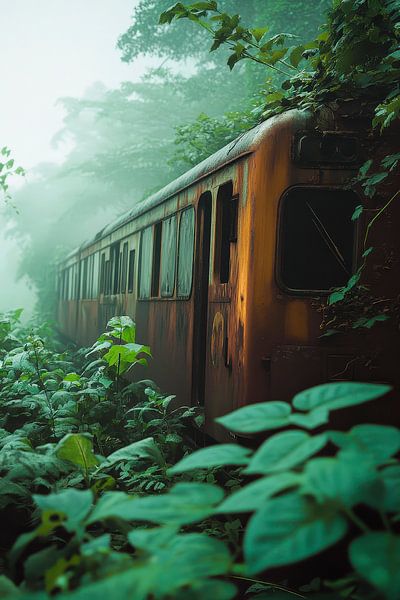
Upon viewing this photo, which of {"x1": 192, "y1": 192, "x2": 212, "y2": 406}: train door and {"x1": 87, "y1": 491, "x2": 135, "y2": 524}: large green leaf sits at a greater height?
{"x1": 192, "y1": 192, "x2": 212, "y2": 406}: train door

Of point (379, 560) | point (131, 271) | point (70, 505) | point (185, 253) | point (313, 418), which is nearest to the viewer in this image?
point (379, 560)

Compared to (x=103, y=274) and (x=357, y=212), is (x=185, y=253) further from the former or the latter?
(x=103, y=274)

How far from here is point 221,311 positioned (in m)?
5.43

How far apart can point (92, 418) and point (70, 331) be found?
14397mm

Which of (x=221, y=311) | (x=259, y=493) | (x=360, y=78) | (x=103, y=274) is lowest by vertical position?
(x=259, y=493)

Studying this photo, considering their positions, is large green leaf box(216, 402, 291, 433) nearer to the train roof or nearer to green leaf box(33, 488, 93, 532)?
green leaf box(33, 488, 93, 532)

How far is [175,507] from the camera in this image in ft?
4.65

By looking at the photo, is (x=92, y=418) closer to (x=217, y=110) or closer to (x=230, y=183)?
(x=230, y=183)

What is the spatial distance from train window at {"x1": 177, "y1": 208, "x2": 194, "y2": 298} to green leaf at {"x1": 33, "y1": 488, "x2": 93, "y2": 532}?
4.79 m

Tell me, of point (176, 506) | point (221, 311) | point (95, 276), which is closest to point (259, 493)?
point (176, 506)

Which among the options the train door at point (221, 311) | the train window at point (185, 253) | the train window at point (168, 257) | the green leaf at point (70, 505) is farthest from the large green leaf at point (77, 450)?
the train window at point (168, 257)

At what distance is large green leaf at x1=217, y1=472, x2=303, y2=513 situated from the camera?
1.30 meters

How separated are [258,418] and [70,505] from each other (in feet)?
1.66

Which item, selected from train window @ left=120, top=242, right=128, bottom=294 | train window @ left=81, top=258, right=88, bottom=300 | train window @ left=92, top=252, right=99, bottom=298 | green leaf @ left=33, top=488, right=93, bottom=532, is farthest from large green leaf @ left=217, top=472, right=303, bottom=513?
train window @ left=81, top=258, right=88, bottom=300
